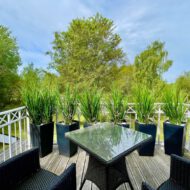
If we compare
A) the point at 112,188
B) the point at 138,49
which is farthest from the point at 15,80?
the point at 112,188

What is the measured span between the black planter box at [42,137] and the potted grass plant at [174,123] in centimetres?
224

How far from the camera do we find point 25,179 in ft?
4.91

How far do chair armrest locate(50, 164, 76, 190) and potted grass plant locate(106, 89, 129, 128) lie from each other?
6.23ft

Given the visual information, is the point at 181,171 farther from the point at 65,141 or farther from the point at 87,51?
the point at 87,51

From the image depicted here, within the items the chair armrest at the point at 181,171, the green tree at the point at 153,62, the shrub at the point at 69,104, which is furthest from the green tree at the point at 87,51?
the chair armrest at the point at 181,171

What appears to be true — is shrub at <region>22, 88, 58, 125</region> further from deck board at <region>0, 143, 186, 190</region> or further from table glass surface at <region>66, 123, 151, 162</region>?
table glass surface at <region>66, 123, 151, 162</region>

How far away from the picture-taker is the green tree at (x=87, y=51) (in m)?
9.61

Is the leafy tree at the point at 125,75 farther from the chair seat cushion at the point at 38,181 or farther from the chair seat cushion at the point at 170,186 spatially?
the chair seat cushion at the point at 38,181

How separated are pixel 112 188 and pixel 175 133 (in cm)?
175

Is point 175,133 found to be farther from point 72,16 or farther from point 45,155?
point 72,16

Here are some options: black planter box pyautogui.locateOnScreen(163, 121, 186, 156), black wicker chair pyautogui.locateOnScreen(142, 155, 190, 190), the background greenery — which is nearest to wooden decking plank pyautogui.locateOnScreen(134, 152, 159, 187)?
black planter box pyautogui.locateOnScreen(163, 121, 186, 156)

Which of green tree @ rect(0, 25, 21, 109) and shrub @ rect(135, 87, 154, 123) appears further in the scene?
green tree @ rect(0, 25, 21, 109)

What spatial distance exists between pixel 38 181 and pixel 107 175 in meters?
0.68

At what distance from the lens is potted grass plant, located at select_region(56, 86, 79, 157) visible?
3010 mm
